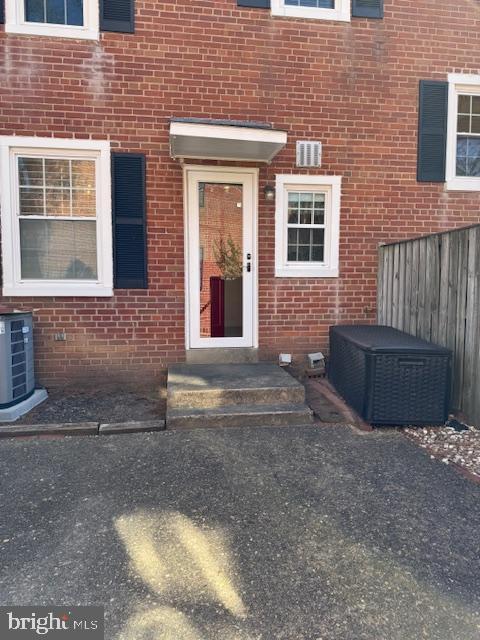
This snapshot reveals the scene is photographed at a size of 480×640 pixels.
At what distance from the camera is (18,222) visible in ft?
15.4

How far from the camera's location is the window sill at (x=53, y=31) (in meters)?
4.50

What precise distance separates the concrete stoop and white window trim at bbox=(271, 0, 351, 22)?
435 centimetres

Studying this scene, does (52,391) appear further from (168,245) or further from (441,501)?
(441,501)

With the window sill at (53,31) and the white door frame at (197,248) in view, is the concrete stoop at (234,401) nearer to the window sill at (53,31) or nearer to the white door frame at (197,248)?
the white door frame at (197,248)

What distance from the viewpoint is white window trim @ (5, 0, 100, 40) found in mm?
4488

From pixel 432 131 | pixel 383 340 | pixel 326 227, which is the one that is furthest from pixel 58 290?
pixel 432 131

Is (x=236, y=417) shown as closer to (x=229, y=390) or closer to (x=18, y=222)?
(x=229, y=390)

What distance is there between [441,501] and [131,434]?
2.45 m

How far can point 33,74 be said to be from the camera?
458cm

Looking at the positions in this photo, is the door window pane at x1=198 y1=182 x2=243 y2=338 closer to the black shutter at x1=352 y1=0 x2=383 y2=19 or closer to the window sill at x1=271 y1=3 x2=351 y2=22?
the window sill at x1=271 y1=3 x2=351 y2=22

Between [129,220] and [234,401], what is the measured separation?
8.18ft

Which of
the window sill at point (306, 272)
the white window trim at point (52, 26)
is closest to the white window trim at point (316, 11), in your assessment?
the white window trim at point (52, 26)

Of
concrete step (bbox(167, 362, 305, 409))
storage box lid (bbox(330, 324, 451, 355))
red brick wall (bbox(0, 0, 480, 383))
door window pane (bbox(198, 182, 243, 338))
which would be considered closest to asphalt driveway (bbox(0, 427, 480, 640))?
concrete step (bbox(167, 362, 305, 409))
